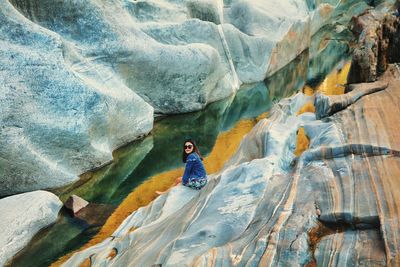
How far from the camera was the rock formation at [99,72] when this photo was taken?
33.3 ft

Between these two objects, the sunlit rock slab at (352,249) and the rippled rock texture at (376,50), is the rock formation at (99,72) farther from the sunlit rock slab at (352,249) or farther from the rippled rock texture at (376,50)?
the sunlit rock slab at (352,249)

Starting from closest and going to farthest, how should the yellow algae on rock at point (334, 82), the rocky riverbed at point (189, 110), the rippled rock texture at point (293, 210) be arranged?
the rippled rock texture at point (293, 210) → the rocky riverbed at point (189, 110) → the yellow algae on rock at point (334, 82)

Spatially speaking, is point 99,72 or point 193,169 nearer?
point 193,169

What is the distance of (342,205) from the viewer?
492cm

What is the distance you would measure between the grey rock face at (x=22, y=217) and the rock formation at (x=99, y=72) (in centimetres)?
120

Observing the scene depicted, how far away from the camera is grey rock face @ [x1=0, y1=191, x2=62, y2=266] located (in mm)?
7557

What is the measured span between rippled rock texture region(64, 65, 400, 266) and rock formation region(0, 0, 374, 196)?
333 centimetres

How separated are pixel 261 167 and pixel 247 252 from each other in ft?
7.03

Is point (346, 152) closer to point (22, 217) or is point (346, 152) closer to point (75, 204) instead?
point (75, 204)

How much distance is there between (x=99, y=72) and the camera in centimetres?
1318

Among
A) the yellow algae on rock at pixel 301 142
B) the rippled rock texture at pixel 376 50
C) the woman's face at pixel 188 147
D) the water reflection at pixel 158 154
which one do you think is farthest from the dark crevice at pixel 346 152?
the rippled rock texture at pixel 376 50

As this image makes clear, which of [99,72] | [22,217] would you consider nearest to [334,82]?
[99,72]

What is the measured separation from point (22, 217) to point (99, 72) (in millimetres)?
6106

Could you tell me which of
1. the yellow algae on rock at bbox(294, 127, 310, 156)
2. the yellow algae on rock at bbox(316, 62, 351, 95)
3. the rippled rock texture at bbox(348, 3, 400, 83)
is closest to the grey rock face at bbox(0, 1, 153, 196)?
the yellow algae on rock at bbox(294, 127, 310, 156)
